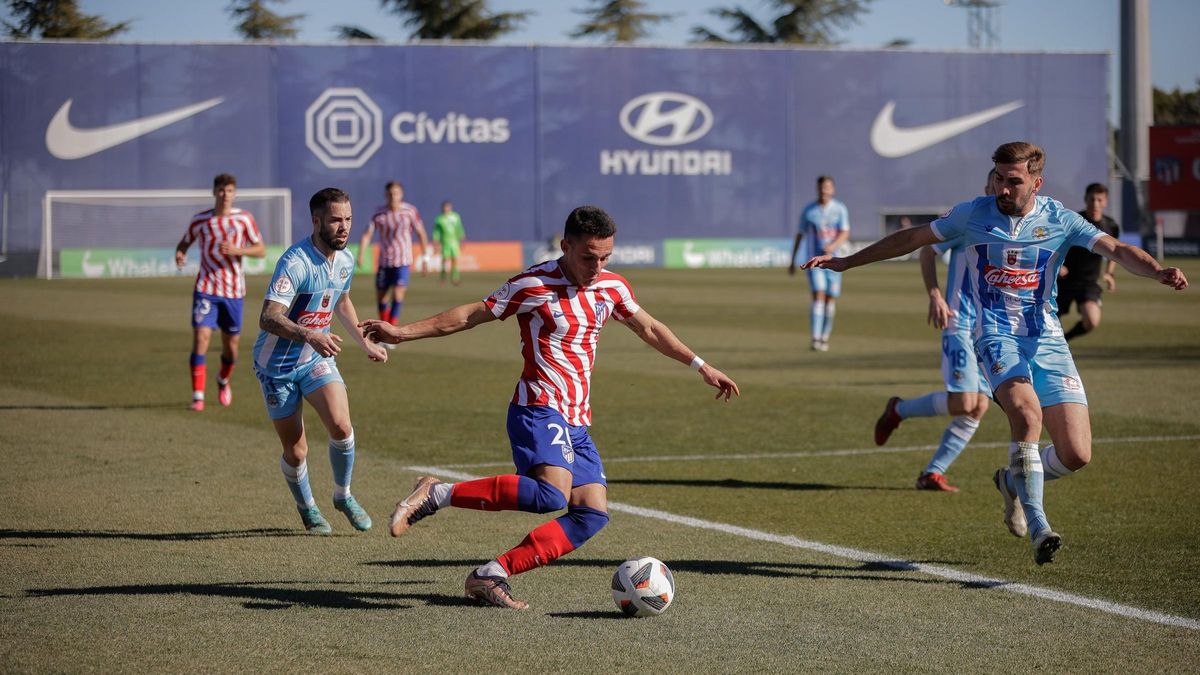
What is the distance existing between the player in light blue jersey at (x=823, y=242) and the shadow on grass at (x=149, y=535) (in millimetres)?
12444

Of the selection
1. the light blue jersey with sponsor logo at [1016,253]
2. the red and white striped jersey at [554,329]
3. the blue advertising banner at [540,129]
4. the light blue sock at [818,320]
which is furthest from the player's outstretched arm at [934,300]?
the blue advertising banner at [540,129]

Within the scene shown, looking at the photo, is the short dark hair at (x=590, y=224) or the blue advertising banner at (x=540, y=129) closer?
the short dark hair at (x=590, y=224)

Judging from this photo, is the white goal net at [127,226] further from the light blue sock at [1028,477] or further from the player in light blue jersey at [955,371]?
the light blue sock at [1028,477]

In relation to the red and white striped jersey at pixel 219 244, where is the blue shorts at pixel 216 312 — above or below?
below

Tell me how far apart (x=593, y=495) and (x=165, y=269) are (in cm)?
4124

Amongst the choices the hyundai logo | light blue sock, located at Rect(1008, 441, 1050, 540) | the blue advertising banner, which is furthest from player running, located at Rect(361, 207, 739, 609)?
the hyundai logo

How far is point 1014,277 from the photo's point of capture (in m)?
7.53

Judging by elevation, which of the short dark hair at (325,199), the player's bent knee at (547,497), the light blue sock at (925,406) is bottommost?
the player's bent knee at (547,497)

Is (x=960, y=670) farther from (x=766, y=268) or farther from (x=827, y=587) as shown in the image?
(x=766, y=268)

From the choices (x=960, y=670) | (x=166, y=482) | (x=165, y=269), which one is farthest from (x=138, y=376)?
(x=165, y=269)

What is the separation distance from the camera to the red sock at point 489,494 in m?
6.56

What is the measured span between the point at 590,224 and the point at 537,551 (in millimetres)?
1456

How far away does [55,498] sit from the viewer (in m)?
9.44

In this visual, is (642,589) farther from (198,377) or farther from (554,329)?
(198,377)
